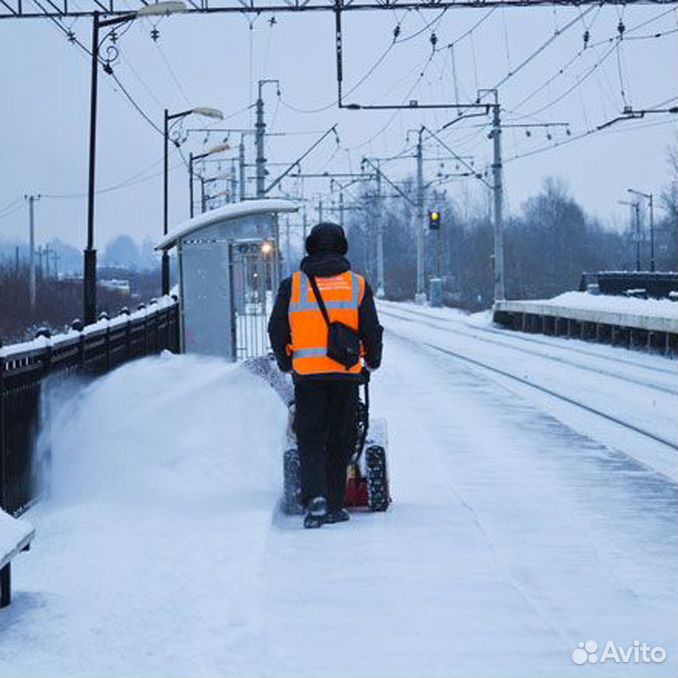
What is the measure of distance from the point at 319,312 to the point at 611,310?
30.0 m

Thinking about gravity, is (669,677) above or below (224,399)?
below

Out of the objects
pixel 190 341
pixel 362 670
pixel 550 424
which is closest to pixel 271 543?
pixel 362 670

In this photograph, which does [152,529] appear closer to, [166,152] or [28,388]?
[28,388]

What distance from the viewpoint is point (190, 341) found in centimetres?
2466

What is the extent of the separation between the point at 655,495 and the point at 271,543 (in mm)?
3941

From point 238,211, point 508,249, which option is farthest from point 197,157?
point 508,249

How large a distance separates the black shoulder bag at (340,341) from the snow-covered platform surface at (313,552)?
43.1 inches

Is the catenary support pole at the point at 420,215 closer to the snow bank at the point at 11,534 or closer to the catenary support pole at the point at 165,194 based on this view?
the catenary support pole at the point at 165,194

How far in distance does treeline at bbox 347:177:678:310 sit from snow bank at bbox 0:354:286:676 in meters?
86.4

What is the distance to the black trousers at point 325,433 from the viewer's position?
9359 mm

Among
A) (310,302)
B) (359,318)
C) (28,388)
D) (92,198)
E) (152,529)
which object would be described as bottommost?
(152,529)

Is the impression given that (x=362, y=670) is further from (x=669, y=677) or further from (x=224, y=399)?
(x=224, y=399)

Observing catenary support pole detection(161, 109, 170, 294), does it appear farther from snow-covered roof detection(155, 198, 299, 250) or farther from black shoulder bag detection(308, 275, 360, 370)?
black shoulder bag detection(308, 275, 360, 370)

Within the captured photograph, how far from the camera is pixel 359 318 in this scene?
30.6 ft
